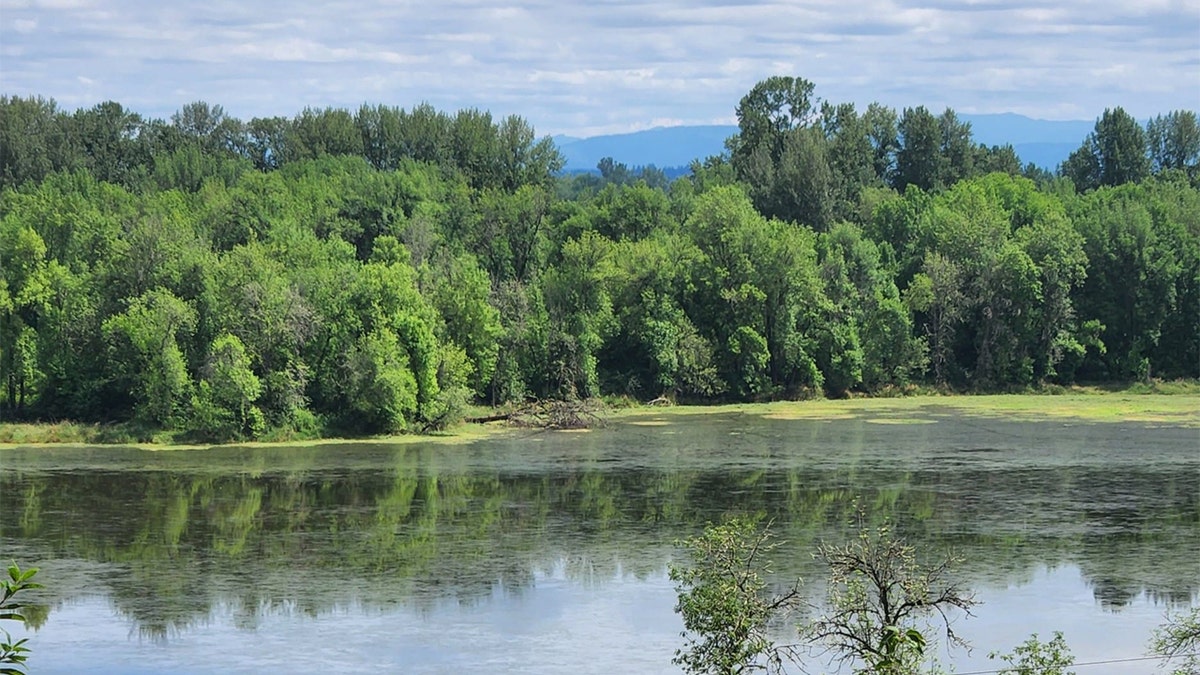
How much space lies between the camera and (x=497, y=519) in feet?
126

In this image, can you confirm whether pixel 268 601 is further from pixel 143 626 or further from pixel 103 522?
pixel 103 522

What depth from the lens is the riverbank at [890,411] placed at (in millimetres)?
52594

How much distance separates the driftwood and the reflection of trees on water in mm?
6933

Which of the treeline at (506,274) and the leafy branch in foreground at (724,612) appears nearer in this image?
the leafy branch in foreground at (724,612)

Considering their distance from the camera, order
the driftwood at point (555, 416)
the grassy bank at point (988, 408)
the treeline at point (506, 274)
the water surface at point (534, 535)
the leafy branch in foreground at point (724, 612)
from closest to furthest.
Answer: the leafy branch in foreground at point (724, 612) < the water surface at point (534, 535) < the treeline at point (506, 274) < the driftwood at point (555, 416) < the grassy bank at point (988, 408)

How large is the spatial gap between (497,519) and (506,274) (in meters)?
35.3

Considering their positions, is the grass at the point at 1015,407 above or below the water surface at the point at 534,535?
above

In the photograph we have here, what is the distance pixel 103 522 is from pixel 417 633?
1404cm

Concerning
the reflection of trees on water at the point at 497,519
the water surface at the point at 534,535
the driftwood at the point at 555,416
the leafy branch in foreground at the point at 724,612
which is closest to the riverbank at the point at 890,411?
the driftwood at the point at 555,416

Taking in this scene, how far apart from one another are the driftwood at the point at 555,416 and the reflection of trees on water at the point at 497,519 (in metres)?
6.93

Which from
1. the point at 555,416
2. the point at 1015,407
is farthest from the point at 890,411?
the point at 555,416

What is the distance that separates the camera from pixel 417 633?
27.2 m

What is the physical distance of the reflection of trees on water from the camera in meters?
31.1

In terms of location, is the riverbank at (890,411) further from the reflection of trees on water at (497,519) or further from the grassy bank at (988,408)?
the reflection of trees on water at (497,519)
